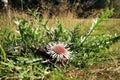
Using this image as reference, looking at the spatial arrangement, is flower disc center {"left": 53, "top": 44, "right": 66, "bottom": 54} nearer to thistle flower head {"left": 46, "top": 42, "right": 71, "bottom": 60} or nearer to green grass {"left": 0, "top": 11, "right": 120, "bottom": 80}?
thistle flower head {"left": 46, "top": 42, "right": 71, "bottom": 60}

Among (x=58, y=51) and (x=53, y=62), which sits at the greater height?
(x=58, y=51)

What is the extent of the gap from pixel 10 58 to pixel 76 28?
1055mm

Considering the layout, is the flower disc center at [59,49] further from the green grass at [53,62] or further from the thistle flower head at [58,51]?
the green grass at [53,62]

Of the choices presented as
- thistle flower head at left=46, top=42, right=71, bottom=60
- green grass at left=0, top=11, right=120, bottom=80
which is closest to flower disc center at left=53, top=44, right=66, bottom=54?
thistle flower head at left=46, top=42, right=71, bottom=60

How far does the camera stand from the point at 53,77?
3365 millimetres

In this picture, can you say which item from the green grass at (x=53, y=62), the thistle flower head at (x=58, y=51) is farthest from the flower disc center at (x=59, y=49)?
the green grass at (x=53, y=62)

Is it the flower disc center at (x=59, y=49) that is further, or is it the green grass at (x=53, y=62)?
the flower disc center at (x=59, y=49)

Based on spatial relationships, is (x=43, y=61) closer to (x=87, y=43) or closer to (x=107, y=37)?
(x=87, y=43)

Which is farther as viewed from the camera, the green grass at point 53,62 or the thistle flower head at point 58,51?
the thistle flower head at point 58,51

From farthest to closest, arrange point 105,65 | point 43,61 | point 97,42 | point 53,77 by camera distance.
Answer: point 97,42
point 105,65
point 43,61
point 53,77

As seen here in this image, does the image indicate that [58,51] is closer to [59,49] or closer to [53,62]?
[59,49]

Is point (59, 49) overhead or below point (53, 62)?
overhead

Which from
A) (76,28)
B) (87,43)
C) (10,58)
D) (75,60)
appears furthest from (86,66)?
(10,58)

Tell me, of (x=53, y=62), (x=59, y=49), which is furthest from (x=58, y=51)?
(x=53, y=62)
